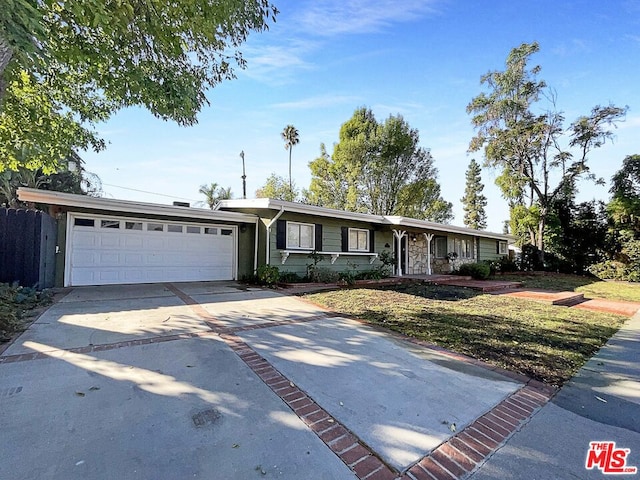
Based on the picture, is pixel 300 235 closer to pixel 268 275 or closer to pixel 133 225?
pixel 268 275

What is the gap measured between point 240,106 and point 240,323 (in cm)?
661

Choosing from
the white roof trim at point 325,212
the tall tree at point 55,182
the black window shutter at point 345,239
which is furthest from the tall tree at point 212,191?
the black window shutter at point 345,239

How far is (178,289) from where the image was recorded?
816 cm

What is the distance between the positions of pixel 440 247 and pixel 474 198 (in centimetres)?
2774

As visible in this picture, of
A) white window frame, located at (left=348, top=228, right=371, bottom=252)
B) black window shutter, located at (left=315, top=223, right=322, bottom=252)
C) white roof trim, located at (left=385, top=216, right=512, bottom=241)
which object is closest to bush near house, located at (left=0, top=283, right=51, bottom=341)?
black window shutter, located at (left=315, top=223, right=322, bottom=252)

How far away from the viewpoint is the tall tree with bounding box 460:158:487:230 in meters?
38.9

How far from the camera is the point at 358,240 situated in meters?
12.2

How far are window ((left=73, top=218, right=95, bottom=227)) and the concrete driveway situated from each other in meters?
4.56

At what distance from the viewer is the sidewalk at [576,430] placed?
1.90m

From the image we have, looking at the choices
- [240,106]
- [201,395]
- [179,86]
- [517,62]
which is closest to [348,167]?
[517,62]

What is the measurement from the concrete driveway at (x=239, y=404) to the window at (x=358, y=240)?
24.6 ft

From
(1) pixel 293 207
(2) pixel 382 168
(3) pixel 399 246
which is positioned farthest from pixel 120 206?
(2) pixel 382 168

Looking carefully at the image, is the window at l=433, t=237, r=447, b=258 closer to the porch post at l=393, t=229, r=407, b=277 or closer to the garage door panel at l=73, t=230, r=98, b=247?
the porch post at l=393, t=229, r=407, b=277

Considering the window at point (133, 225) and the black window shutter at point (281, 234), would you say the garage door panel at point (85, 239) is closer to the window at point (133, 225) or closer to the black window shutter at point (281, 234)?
the window at point (133, 225)
